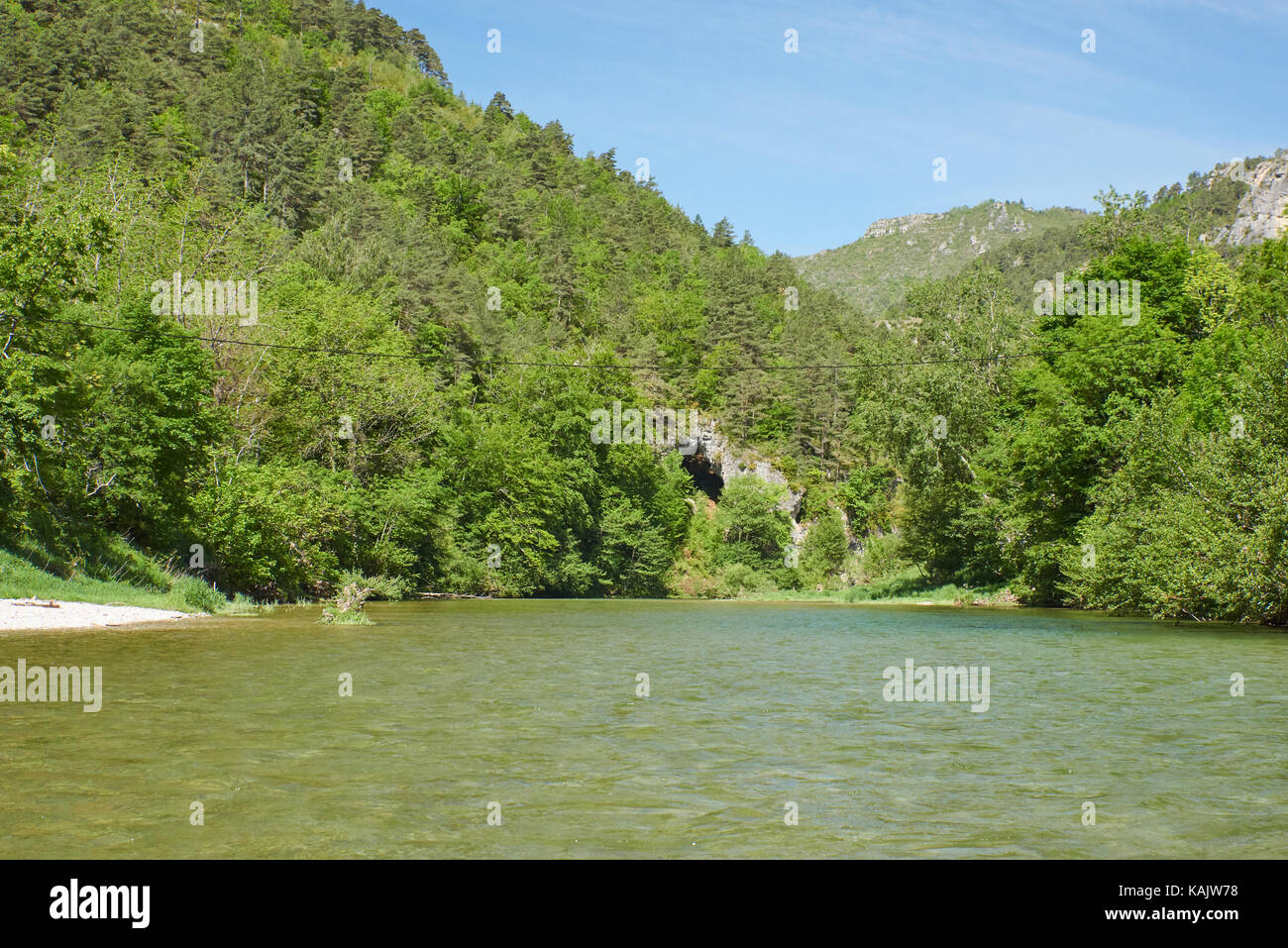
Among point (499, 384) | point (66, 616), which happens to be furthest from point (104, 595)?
point (499, 384)

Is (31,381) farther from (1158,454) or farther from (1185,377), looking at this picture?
(1185,377)

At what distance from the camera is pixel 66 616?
25.0m

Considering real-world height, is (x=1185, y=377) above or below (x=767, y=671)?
above

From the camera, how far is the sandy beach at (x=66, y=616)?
23.5 meters

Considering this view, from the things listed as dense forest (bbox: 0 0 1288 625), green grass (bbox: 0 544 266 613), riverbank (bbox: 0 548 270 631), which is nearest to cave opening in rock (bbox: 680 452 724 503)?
dense forest (bbox: 0 0 1288 625)

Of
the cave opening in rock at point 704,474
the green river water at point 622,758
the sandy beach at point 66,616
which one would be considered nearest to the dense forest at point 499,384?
the cave opening in rock at point 704,474

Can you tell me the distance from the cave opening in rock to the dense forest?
635mm

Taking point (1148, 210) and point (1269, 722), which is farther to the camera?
point (1148, 210)

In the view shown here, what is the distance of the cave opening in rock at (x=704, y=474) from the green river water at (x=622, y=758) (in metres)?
71.8

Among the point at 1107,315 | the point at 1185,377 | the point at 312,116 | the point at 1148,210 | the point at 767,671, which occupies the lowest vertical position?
the point at 767,671

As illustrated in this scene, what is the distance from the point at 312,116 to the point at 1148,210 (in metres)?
103

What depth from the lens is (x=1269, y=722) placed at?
13.8 m

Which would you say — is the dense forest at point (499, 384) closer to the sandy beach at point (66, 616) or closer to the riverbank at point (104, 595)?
the riverbank at point (104, 595)
